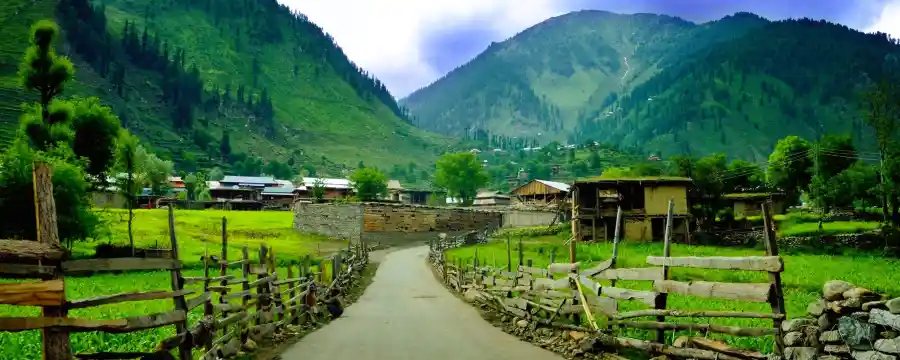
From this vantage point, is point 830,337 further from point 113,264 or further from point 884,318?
point 113,264

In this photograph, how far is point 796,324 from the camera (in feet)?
24.8

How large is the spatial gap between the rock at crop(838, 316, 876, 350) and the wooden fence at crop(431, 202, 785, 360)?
1.15m

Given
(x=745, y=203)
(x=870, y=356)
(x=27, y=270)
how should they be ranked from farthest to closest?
1. (x=745, y=203)
2. (x=870, y=356)
3. (x=27, y=270)

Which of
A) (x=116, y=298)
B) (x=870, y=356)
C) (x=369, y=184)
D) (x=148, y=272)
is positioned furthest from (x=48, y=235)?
(x=369, y=184)

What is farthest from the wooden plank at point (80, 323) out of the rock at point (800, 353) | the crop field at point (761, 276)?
the crop field at point (761, 276)

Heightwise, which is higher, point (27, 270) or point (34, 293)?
point (27, 270)

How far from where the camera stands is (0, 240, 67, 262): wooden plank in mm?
5852

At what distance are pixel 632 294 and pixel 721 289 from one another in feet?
7.45

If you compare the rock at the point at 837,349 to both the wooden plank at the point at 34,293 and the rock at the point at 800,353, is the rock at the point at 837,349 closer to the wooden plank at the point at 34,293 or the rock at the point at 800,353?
the rock at the point at 800,353

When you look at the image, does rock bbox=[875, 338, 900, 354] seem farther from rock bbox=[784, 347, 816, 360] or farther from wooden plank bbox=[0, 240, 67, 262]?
wooden plank bbox=[0, 240, 67, 262]

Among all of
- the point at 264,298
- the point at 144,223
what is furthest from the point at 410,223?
the point at 264,298

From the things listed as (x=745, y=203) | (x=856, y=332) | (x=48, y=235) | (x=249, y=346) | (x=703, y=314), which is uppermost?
(x=745, y=203)

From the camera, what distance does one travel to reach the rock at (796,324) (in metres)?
7.43

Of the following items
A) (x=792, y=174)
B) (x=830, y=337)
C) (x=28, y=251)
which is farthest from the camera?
(x=792, y=174)
